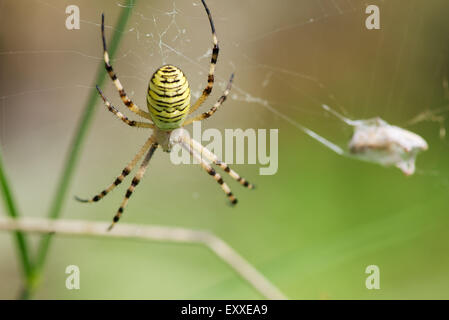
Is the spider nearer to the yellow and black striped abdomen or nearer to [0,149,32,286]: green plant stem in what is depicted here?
the yellow and black striped abdomen

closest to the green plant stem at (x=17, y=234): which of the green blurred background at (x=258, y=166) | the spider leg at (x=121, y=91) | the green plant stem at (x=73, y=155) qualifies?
the green plant stem at (x=73, y=155)

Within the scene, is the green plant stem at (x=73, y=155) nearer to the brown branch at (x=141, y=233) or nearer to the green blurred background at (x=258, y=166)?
the brown branch at (x=141, y=233)

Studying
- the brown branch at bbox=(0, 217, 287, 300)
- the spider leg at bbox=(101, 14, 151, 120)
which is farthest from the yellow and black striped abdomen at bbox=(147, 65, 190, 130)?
the brown branch at bbox=(0, 217, 287, 300)

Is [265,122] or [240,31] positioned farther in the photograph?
[265,122]

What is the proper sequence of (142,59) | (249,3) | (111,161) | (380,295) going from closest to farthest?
(142,59) < (380,295) < (249,3) < (111,161)

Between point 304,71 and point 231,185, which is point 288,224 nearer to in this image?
point 231,185

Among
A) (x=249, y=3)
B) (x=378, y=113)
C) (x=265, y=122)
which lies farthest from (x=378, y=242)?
(x=249, y=3)
